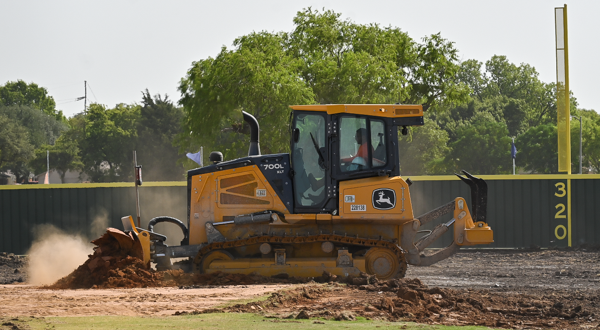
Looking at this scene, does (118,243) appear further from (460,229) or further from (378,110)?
(460,229)

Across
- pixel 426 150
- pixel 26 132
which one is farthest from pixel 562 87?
pixel 26 132

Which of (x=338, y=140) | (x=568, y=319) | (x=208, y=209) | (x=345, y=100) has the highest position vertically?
(x=345, y=100)

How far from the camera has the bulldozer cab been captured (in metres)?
11.8

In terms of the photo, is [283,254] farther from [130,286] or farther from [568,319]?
[568,319]

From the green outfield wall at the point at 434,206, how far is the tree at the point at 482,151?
191 feet

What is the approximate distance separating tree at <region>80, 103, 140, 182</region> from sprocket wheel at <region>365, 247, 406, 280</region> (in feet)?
231

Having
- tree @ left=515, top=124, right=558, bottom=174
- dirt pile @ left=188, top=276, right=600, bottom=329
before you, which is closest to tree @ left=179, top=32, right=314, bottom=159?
dirt pile @ left=188, top=276, right=600, bottom=329

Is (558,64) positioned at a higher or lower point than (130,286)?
higher

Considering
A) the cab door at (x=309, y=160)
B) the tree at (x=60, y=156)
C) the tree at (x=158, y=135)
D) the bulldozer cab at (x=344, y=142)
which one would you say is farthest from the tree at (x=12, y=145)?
the bulldozer cab at (x=344, y=142)

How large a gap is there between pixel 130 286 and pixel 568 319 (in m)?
6.57

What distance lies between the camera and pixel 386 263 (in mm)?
11898

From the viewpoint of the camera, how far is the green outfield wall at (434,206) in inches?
770

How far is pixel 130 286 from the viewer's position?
36.9 feet

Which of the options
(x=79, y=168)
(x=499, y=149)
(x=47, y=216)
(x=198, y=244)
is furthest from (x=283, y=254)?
(x=79, y=168)
